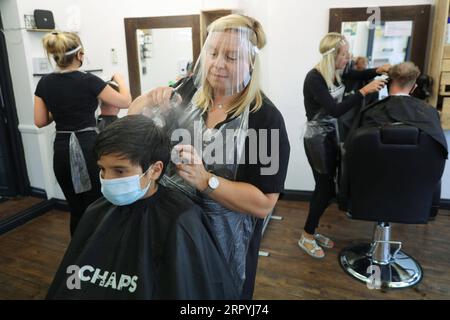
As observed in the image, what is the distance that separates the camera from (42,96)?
1.71 m

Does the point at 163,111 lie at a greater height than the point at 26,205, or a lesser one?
greater

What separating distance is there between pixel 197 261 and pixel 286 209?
2.07 m

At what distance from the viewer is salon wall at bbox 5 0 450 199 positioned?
2484mm

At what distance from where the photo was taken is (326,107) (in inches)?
77.7

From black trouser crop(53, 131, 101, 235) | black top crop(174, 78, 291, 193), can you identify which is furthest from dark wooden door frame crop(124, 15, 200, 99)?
black top crop(174, 78, 291, 193)

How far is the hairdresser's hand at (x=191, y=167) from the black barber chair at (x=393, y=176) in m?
1.10

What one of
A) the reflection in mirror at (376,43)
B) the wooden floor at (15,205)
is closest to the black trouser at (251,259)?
the reflection in mirror at (376,43)

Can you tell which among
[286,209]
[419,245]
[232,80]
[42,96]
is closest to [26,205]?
[42,96]

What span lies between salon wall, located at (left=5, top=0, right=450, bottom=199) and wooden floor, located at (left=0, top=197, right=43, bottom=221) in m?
0.17

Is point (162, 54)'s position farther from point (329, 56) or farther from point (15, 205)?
point (15, 205)

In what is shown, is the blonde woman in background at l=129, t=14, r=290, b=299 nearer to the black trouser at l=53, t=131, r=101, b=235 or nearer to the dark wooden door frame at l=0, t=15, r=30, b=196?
the black trouser at l=53, t=131, r=101, b=235

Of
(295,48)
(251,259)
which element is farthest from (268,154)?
(295,48)

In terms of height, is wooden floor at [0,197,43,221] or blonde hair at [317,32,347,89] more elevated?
blonde hair at [317,32,347,89]
